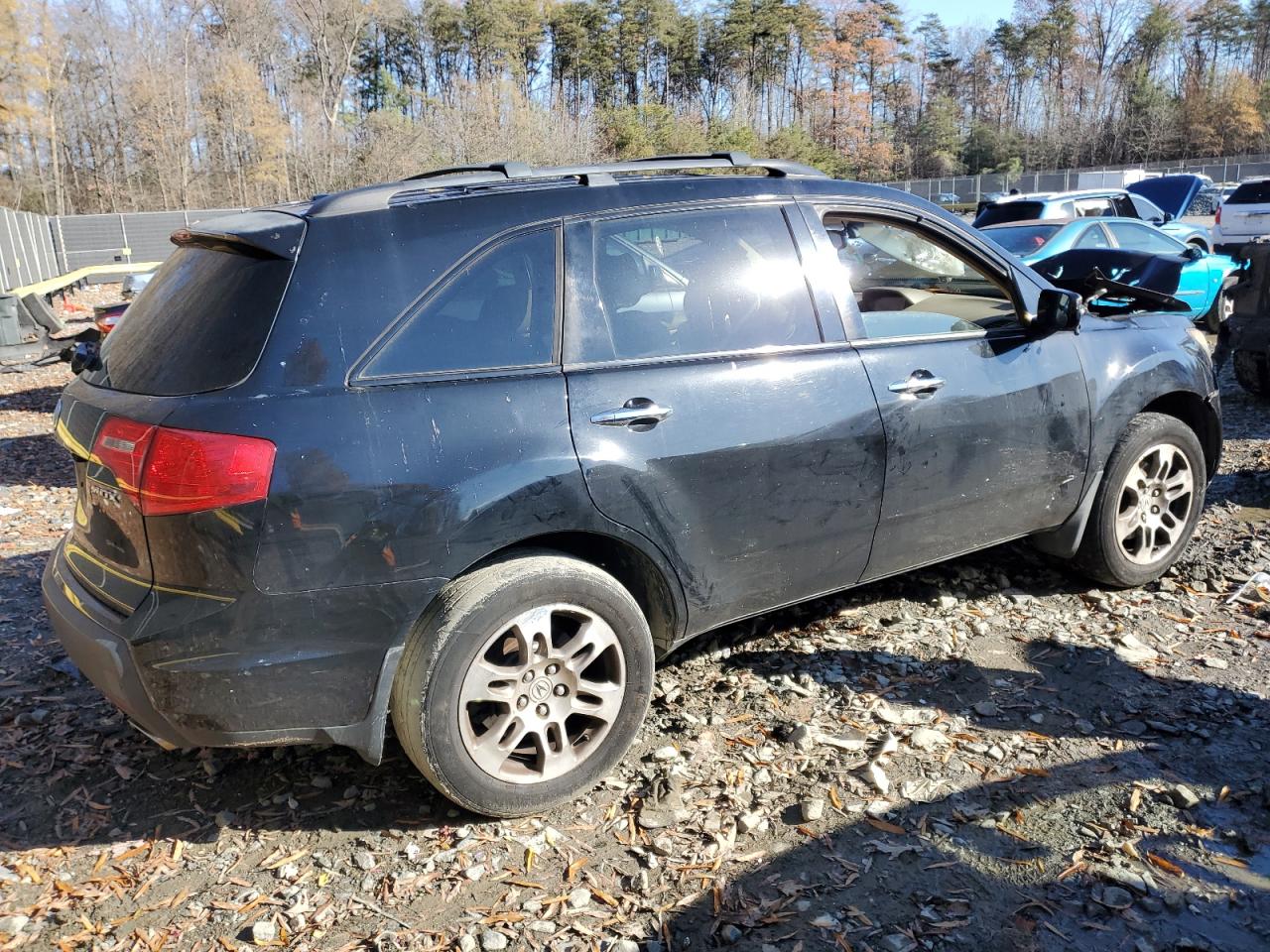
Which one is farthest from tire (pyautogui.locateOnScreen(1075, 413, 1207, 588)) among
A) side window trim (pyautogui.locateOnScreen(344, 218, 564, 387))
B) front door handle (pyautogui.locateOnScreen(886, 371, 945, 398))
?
side window trim (pyautogui.locateOnScreen(344, 218, 564, 387))

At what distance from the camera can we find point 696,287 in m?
3.41

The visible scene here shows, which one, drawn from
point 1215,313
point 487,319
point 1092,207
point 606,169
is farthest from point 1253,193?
point 487,319

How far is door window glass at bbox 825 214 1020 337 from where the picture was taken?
12.7 ft

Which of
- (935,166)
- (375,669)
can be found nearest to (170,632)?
(375,669)

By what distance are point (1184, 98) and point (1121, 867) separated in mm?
88369

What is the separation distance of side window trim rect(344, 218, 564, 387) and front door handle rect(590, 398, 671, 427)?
0.22 m

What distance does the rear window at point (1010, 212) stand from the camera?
13.5 meters

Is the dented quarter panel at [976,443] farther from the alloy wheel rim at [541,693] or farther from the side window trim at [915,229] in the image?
the alloy wheel rim at [541,693]

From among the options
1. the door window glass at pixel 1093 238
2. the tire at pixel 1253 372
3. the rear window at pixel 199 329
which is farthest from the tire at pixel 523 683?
the door window glass at pixel 1093 238

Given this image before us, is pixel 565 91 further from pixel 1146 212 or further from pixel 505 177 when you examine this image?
pixel 505 177

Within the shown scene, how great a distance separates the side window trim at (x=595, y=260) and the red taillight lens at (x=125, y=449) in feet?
3.95

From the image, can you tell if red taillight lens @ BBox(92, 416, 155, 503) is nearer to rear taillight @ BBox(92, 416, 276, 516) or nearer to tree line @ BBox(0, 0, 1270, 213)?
rear taillight @ BBox(92, 416, 276, 516)

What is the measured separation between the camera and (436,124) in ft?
133

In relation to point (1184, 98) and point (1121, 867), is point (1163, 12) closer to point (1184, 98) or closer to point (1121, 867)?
point (1184, 98)
